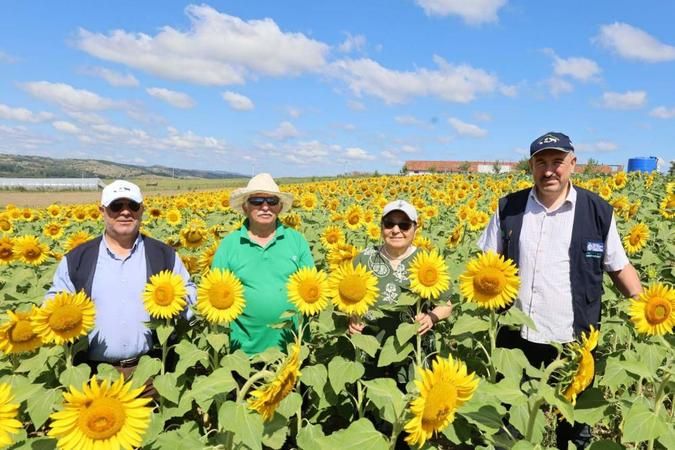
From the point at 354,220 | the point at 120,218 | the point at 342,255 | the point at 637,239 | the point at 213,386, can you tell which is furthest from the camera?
the point at 354,220

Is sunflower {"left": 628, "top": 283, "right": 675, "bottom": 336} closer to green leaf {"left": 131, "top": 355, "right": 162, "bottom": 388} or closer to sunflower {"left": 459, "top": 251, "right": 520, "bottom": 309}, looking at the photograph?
sunflower {"left": 459, "top": 251, "right": 520, "bottom": 309}

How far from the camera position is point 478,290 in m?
2.78

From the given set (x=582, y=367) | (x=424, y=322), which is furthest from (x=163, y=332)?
(x=582, y=367)

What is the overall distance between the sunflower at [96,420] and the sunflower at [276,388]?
46 cm

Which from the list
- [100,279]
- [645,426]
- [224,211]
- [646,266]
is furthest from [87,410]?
[224,211]

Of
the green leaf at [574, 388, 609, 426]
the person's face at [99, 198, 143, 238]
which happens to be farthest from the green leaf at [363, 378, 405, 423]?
the person's face at [99, 198, 143, 238]

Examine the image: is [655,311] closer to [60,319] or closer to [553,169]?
[553,169]

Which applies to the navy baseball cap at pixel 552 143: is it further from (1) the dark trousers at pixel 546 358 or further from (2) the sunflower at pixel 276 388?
(2) the sunflower at pixel 276 388

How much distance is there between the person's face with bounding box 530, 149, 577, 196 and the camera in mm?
2939

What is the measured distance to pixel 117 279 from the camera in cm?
326

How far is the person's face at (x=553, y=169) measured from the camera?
9.64 feet

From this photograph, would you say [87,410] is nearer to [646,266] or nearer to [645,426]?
[645,426]

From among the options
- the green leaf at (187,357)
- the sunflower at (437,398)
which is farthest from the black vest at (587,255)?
the green leaf at (187,357)

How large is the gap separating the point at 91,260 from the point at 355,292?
1807mm
